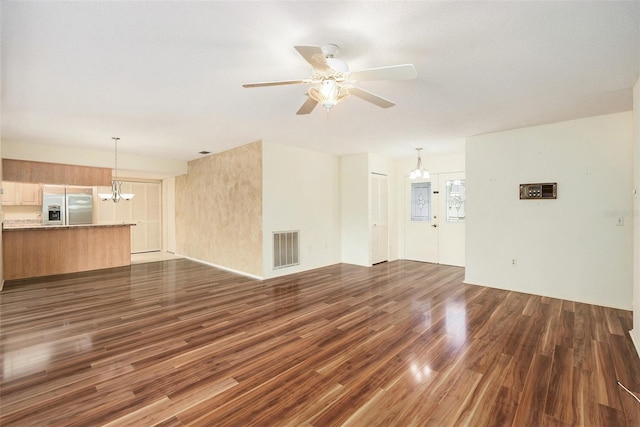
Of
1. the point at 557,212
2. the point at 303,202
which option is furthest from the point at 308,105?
the point at 557,212

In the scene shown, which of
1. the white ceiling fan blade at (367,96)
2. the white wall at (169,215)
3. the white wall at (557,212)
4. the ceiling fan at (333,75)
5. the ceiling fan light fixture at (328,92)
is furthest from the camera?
the white wall at (169,215)

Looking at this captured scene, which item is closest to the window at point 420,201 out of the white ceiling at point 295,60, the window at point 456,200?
the window at point 456,200

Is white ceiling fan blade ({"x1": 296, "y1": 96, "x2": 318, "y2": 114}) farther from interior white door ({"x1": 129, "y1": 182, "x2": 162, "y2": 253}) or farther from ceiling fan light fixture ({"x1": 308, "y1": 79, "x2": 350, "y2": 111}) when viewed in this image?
interior white door ({"x1": 129, "y1": 182, "x2": 162, "y2": 253})

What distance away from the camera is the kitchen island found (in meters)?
5.43

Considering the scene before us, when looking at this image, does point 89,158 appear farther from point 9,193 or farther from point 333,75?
point 333,75

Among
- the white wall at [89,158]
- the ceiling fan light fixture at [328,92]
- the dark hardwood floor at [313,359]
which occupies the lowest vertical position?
the dark hardwood floor at [313,359]

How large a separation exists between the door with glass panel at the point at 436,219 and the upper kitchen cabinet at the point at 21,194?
30.2 feet

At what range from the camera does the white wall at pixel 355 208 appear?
6691 millimetres

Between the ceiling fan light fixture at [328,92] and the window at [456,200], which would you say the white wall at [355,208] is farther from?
the ceiling fan light fixture at [328,92]

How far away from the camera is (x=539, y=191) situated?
437 centimetres

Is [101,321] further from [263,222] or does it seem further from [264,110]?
[264,110]

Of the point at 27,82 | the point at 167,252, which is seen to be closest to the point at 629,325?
the point at 27,82

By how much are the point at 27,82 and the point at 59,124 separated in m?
1.75

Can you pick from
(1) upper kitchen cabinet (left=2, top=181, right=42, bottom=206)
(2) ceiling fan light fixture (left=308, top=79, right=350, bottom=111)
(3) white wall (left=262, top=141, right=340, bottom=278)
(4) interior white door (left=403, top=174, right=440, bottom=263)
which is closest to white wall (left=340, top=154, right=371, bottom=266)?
(3) white wall (left=262, top=141, right=340, bottom=278)
